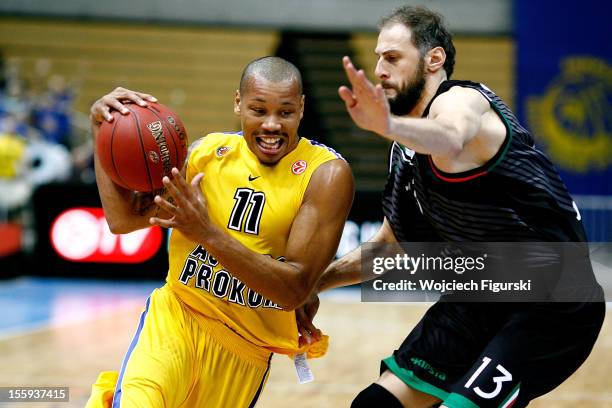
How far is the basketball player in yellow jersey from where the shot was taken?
12.8ft

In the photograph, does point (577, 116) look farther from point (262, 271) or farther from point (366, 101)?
point (366, 101)

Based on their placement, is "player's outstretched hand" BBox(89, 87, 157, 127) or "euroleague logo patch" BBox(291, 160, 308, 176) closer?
"player's outstretched hand" BBox(89, 87, 157, 127)

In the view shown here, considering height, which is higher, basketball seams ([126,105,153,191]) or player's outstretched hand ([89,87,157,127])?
player's outstretched hand ([89,87,157,127])

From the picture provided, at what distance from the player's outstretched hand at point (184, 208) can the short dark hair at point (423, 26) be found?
1242 mm

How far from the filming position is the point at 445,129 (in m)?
3.32

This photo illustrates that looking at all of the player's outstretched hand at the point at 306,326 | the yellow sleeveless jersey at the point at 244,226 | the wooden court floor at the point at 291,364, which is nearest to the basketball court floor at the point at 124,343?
the wooden court floor at the point at 291,364

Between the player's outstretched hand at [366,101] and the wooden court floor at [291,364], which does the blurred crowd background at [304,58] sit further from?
the player's outstretched hand at [366,101]

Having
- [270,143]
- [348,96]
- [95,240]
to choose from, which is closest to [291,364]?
[270,143]

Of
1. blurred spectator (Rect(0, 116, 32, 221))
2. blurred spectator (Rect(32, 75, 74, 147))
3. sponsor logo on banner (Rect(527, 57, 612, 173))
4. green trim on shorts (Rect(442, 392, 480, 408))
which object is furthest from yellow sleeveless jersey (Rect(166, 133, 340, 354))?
sponsor logo on banner (Rect(527, 57, 612, 173))

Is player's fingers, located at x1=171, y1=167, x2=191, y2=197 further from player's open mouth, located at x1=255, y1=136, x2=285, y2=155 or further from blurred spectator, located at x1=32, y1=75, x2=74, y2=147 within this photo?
blurred spectator, located at x1=32, y1=75, x2=74, y2=147

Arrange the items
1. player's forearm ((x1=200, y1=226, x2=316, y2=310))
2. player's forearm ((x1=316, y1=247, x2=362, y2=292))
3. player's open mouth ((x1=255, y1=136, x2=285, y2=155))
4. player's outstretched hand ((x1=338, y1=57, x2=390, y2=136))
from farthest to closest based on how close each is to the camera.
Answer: player's forearm ((x1=316, y1=247, x2=362, y2=292)) → player's open mouth ((x1=255, y1=136, x2=285, y2=155)) → player's forearm ((x1=200, y1=226, x2=316, y2=310)) → player's outstretched hand ((x1=338, y1=57, x2=390, y2=136))

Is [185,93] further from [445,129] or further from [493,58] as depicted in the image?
[445,129]

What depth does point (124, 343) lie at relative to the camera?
9117mm

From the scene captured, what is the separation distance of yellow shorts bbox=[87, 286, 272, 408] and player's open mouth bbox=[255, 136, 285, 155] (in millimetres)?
827
